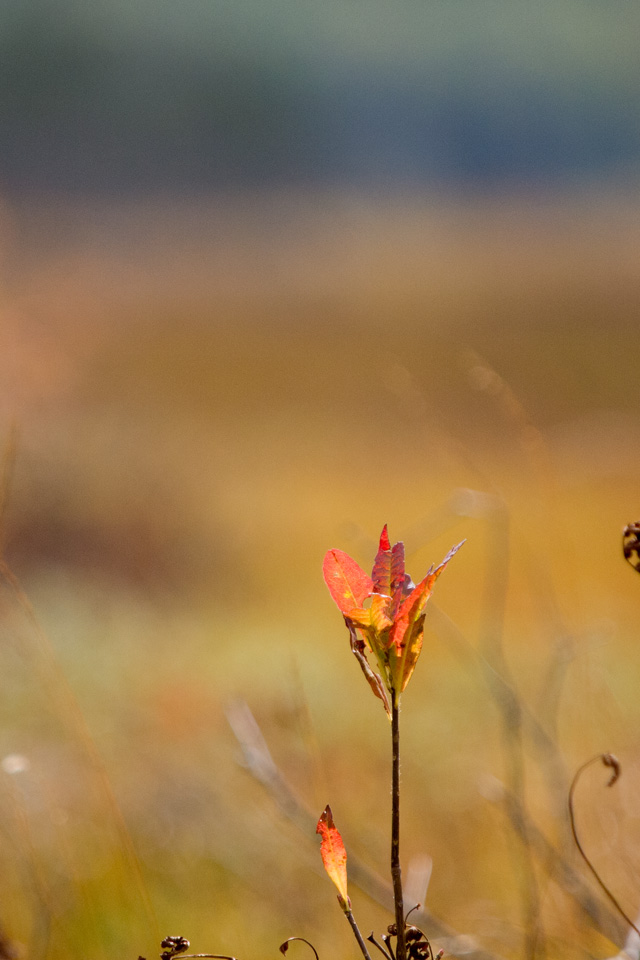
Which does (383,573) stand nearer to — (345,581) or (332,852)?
(345,581)

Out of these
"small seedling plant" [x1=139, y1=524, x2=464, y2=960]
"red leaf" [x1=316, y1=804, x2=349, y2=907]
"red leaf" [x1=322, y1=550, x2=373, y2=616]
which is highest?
"red leaf" [x1=322, y1=550, x2=373, y2=616]

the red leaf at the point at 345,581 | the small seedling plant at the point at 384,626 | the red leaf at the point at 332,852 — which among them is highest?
the red leaf at the point at 345,581

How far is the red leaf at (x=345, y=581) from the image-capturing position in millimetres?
324

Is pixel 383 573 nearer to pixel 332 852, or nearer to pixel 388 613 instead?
pixel 388 613

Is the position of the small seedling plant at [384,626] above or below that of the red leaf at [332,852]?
above

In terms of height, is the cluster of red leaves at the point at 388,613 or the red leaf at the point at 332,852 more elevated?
the cluster of red leaves at the point at 388,613

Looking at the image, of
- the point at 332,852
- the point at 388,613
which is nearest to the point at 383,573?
the point at 388,613

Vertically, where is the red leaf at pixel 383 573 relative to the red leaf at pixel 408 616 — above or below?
above

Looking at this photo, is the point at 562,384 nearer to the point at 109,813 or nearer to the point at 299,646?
the point at 299,646

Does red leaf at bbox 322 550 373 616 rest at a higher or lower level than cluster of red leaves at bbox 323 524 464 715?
higher

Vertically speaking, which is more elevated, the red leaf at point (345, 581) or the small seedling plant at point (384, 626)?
the red leaf at point (345, 581)

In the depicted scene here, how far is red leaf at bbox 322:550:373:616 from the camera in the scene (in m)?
0.32

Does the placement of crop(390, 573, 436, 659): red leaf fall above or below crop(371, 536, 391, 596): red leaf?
below

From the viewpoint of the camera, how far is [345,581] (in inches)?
12.9
